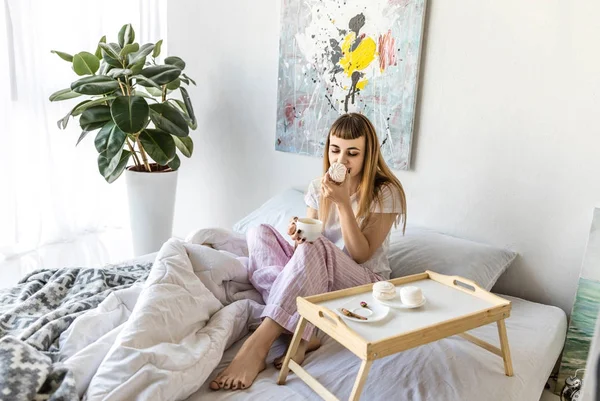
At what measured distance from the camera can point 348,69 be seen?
2141 millimetres

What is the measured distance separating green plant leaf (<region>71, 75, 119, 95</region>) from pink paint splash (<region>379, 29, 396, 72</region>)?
3.83 ft

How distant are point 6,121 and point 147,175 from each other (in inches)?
32.5

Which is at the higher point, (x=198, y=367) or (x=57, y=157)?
(x=57, y=157)

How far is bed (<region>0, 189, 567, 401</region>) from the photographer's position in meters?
1.22

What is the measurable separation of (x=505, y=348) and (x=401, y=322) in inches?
13.4

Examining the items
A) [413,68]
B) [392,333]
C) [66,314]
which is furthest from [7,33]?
[392,333]

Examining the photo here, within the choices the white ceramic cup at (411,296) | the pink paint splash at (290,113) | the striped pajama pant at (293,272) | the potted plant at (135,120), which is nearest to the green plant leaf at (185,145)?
the potted plant at (135,120)

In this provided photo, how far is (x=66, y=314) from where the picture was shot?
138 centimetres

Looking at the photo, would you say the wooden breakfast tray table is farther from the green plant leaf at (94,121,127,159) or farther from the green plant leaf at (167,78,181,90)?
the green plant leaf at (167,78,181,90)

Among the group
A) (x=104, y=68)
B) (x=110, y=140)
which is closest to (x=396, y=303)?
(x=110, y=140)

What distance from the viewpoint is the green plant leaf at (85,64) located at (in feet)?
7.89

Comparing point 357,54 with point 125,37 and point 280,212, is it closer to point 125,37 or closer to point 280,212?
point 280,212

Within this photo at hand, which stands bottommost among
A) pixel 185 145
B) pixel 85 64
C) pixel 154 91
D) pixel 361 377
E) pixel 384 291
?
pixel 361 377

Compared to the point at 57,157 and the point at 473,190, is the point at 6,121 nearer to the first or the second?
the point at 57,157
